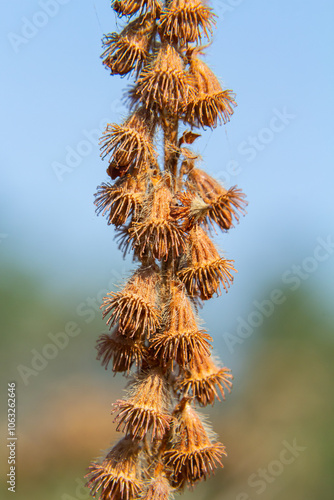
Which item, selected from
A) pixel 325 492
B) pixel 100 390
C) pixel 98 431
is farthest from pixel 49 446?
pixel 325 492

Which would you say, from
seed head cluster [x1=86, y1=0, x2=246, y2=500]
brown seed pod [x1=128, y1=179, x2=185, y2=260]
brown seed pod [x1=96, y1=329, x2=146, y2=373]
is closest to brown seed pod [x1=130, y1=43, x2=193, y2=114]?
seed head cluster [x1=86, y1=0, x2=246, y2=500]

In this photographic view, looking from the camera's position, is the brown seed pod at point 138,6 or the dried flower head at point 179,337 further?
the brown seed pod at point 138,6

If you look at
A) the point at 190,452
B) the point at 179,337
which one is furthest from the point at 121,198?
the point at 190,452

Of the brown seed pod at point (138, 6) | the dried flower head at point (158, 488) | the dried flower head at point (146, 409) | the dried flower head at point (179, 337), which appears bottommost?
the dried flower head at point (158, 488)

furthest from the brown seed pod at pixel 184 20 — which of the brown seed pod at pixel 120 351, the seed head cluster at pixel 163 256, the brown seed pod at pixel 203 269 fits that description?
the brown seed pod at pixel 120 351

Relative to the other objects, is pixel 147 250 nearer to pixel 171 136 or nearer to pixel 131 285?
pixel 131 285

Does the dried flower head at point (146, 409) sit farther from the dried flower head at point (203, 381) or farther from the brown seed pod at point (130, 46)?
the brown seed pod at point (130, 46)
